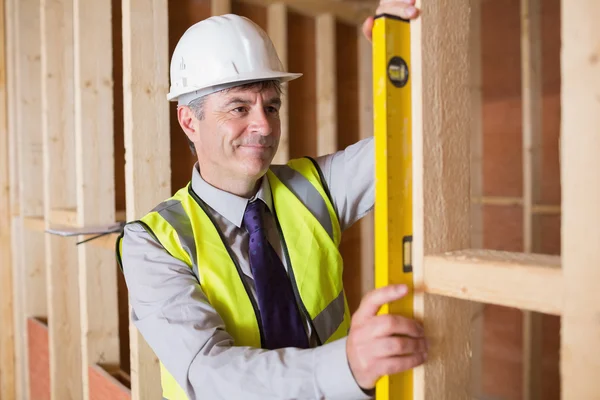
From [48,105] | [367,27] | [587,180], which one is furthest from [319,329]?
[48,105]

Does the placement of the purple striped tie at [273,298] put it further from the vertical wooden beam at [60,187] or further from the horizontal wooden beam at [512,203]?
the horizontal wooden beam at [512,203]

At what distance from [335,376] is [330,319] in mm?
586

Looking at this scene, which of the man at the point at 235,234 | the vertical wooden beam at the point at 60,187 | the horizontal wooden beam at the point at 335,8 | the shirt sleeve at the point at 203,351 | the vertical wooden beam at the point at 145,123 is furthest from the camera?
the horizontal wooden beam at the point at 335,8

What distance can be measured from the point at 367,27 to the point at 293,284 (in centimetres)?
64

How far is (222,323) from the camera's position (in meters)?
1.08

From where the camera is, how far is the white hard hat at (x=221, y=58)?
1.32 metres

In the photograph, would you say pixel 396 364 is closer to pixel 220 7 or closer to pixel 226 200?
pixel 226 200

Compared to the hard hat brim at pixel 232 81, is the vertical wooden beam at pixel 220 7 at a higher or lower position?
higher

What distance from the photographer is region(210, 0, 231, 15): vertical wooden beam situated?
220cm

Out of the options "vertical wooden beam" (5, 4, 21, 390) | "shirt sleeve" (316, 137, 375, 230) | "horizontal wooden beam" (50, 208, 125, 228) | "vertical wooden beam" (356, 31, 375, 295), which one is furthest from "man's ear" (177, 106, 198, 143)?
"vertical wooden beam" (5, 4, 21, 390)

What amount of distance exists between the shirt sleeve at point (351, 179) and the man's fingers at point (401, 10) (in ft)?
2.22

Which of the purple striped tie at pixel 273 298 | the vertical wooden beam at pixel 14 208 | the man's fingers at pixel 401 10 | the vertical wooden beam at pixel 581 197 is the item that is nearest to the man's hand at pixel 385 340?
the vertical wooden beam at pixel 581 197

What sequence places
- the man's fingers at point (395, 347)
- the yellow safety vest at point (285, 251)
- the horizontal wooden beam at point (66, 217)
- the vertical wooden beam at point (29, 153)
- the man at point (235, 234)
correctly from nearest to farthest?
1. the man's fingers at point (395, 347)
2. the man at point (235, 234)
3. the yellow safety vest at point (285, 251)
4. the horizontal wooden beam at point (66, 217)
5. the vertical wooden beam at point (29, 153)

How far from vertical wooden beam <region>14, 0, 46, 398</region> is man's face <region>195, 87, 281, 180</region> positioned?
182 cm
